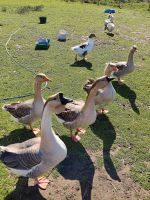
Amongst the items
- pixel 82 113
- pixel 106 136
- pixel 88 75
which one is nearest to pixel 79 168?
pixel 82 113

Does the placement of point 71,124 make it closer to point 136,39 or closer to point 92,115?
point 92,115

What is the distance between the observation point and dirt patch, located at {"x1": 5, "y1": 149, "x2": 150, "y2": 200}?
520 cm

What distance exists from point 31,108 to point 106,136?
1.66 metres

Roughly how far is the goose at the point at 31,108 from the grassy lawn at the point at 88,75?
364mm

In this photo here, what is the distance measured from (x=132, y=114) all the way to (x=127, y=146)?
4.49ft

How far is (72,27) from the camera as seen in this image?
14867mm

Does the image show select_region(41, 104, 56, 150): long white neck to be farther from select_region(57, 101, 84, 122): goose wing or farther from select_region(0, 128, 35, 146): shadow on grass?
select_region(0, 128, 35, 146): shadow on grass

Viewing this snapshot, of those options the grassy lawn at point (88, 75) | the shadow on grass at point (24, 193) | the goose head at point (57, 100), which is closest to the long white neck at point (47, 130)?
the goose head at point (57, 100)

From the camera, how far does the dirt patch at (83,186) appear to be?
520 cm

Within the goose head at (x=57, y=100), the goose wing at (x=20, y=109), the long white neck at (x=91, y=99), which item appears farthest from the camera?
the goose wing at (x=20, y=109)

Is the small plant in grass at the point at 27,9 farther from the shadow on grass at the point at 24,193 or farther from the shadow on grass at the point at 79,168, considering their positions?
the shadow on grass at the point at 24,193

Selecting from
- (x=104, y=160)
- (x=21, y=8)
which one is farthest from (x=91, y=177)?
(x=21, y=8)

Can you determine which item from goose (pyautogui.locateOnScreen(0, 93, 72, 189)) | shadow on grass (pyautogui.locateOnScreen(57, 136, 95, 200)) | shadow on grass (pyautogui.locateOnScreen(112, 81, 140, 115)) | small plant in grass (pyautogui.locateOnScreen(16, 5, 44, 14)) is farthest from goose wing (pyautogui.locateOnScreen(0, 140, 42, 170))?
small plant in grass (pyautogui.locateOnScreen(16, 5, 44, 14))

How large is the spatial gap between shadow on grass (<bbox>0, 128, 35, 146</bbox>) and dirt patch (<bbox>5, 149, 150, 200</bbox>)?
110 centimetres
